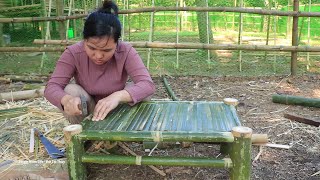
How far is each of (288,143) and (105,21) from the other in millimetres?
1696

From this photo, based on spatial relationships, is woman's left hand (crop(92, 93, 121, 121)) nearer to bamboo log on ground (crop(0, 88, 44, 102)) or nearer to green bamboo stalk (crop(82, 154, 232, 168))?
green bamboo stalk (crop(82, 154, 232, 168))

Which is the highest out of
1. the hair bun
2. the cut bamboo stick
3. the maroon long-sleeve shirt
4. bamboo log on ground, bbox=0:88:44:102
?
the hair bun

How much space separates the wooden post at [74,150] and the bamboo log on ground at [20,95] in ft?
7.92

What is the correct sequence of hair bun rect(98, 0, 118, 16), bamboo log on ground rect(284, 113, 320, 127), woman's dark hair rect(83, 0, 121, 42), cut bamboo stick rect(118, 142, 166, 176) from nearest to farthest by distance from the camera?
woman's dark hair rect(83, 0, 121, 42), hair bun rect(98, 0, 118, 16), cut bamboo stick rect(118, 142, 166, 176), bamboo log on ground rect(284, 113, 320, 127)

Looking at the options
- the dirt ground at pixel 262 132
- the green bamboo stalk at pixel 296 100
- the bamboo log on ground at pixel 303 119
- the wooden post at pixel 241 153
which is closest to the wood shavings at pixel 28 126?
the dirt ground at pixel 262 132

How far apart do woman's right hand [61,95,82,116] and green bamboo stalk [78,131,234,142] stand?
1.04 ft

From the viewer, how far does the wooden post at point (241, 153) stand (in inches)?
62.7

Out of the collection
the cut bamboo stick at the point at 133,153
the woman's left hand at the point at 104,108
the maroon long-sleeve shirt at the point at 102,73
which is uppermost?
the maroon long-sleeve shirt at the point at 102,73

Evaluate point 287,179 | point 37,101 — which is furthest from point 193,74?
point 287,179

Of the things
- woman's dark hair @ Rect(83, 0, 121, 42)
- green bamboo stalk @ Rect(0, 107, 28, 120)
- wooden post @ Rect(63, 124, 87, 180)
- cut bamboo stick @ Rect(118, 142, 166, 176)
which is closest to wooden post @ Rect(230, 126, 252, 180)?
cut bamboo stick @ Rect(118, 142, 166, 176)

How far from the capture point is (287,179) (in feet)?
6.98

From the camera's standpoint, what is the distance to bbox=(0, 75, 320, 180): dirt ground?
2.20 meters

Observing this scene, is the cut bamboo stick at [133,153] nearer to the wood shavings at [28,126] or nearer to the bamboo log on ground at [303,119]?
the wood shavings at [28,126]

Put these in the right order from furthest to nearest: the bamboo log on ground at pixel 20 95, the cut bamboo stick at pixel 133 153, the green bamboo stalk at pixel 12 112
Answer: the bamboo log on ground at pixel 20 95 → the green bamboo stalk at pixel 12 112 → the cut bamboo stick at pixel 133 153
